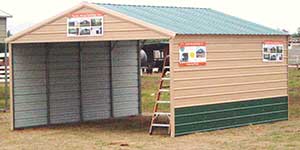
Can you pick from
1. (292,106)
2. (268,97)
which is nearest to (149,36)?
(268,97)

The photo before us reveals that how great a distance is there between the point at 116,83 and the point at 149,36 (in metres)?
5.68

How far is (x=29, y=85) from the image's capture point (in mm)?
19578

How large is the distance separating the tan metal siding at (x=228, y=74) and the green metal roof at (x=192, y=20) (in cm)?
22

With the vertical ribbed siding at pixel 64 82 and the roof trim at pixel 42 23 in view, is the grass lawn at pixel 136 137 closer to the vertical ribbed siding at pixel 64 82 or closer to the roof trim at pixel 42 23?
the vertical ribbed siding at pixel 64 82

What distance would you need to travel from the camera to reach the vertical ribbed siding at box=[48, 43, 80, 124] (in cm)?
2025

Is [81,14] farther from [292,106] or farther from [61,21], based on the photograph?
[292,106]

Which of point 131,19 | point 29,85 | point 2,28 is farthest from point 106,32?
point 2,28

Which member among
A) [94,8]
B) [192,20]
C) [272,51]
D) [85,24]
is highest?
[94,8]

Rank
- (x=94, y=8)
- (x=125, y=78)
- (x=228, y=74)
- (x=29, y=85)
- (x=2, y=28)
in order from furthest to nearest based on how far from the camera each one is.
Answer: (x=2, y=28) → (x=125, y=78) → (x=29, y=85) → (x=228, y=74) → (x=94, y=8)

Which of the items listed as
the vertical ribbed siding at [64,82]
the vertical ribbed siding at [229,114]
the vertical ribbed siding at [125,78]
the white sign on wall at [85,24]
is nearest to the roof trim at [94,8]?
the white sign on wall at [85,24]

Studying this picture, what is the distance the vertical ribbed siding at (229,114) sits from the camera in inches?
660

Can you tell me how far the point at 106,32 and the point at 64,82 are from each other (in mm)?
3820

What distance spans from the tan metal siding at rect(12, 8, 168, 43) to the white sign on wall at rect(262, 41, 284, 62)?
4109mm

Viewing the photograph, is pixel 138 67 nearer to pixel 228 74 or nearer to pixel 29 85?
pixel 29 85
